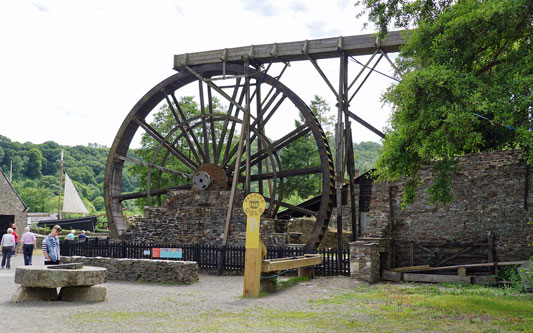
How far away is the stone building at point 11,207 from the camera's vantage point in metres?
22.0

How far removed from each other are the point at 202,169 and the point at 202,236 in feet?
10.2

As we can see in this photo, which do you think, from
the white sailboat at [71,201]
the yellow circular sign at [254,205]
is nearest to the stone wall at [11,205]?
the yellow circular sign at [254,205]

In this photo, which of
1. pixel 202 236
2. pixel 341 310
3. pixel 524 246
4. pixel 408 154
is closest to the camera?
pixel 341 310

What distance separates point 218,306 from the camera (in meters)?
8.06

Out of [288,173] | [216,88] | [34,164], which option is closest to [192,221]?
[288,173]

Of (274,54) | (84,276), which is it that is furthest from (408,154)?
(274,54)

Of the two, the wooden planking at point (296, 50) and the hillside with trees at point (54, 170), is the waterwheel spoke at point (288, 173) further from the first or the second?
the hillside with trees at point (54, 170)

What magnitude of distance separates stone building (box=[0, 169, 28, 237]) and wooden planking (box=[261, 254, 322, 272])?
16.0 m

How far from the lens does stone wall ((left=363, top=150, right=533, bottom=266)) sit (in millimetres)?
11047

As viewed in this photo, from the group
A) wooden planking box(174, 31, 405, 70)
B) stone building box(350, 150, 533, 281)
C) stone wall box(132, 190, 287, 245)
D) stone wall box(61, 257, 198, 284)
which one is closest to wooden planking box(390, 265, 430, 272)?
stone building box(350, 150, 533, 281)

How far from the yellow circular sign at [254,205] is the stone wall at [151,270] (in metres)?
2.69

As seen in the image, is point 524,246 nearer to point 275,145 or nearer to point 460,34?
point 460,34

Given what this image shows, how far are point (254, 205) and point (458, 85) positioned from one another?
4223 mm

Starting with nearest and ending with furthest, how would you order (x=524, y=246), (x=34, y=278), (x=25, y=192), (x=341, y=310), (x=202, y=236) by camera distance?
(x=341, y=310) → (x=34, y=278) → (x=524, y=246) → (x=202, y=236) → (x=25, y=192)
